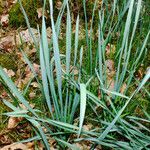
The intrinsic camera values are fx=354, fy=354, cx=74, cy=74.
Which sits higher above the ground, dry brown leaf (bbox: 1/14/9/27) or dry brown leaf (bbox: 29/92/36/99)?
dry brown leaf (bbox: 1/14/9/27)

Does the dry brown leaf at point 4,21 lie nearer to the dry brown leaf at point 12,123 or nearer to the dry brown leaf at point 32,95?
the dry brown leaf at point 32,95

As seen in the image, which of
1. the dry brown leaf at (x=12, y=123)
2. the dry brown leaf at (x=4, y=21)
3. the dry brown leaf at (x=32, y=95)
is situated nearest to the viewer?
the dry brown leaf at (x=12, y=123)

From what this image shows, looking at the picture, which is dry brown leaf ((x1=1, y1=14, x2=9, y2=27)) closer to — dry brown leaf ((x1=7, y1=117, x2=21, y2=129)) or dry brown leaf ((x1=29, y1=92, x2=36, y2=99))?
dry brown leaf ((x1=29, y1=92, x2=36, y2=99))

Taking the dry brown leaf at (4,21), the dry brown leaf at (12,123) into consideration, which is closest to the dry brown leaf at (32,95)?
the dry brown leaf at (12,123)

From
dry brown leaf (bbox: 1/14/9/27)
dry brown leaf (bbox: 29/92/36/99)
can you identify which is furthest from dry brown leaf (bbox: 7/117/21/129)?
dry brown leaf (bbox: 1/14/9/27)

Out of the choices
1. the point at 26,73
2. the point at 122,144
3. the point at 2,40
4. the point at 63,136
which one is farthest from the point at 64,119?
the point at 2,40

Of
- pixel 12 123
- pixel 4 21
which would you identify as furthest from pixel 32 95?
pixel 4 21

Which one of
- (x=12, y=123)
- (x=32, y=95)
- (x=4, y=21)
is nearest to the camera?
(x=12, y=123)

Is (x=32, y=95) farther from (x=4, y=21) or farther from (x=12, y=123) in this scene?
(x=4, y=21)

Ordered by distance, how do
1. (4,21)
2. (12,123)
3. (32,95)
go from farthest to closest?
(4,21) < (32,95) < (12,123)

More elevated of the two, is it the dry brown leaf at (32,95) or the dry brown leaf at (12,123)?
the dry brown leaf at (32,95)

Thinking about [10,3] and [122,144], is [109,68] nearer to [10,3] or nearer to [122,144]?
[122,144]
